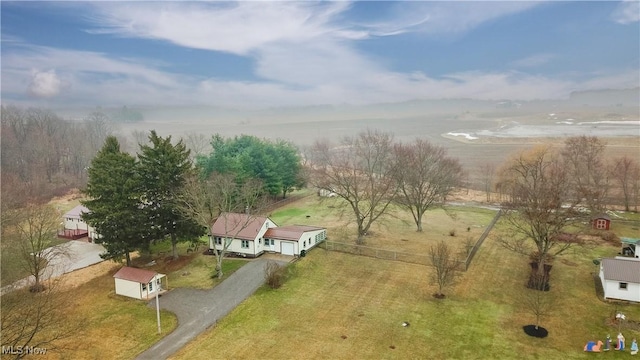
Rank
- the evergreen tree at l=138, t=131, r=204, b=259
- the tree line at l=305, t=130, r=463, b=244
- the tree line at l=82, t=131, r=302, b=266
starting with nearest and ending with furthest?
the tree line at l=82, t=131, r=302, b=266, the evergreen tree at l=138, t=131, r=204, b=259, the tree line at l=305, t=130, r=463, b=244

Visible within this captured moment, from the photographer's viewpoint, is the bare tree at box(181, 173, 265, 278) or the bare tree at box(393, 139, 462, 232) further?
the bare tree at box(393, 139, 462, 232)

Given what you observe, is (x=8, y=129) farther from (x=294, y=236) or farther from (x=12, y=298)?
(x=294, y=236)

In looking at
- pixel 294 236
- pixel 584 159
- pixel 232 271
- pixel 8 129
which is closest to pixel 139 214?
pixel 232 271

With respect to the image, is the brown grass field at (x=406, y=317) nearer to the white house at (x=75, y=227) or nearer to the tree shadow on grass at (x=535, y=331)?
the tree shadow on grass at (x=535, y=331)

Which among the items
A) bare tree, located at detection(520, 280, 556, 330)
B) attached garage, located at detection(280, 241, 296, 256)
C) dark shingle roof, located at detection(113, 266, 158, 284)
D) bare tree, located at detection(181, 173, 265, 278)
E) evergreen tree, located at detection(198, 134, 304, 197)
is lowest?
bare tree, located at detection(520, 280, 556, 330)

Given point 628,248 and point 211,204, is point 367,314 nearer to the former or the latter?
point 211,204


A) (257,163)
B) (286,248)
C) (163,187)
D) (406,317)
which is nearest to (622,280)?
Result: (406,317)

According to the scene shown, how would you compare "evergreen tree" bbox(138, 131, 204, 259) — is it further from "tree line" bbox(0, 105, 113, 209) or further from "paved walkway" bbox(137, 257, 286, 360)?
"tree line" bbox(0, 105, 113, 209)

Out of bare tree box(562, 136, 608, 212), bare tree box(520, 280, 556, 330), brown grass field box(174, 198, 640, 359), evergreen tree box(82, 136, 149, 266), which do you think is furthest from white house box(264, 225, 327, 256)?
bare tree box(562, 136, 608, 212)
